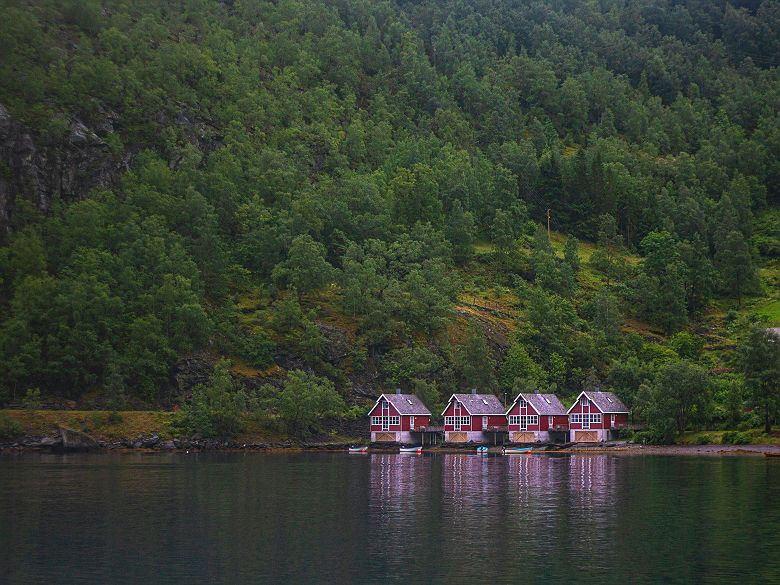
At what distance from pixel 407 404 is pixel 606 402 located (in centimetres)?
2900

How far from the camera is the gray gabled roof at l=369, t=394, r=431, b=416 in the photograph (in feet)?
490

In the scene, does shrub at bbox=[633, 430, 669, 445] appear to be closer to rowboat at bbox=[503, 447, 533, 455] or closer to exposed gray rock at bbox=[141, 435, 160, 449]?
rowboat at bbox=[503, 447, 533, 455]

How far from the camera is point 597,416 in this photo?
479 ft

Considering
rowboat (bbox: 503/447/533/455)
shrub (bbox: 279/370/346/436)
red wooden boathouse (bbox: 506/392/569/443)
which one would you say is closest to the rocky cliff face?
shrub (bbox: 279/370/346/436)

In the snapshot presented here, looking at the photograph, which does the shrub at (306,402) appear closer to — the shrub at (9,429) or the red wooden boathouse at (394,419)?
the red wooden boathouse at (394,419)

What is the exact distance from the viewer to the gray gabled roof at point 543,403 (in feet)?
493

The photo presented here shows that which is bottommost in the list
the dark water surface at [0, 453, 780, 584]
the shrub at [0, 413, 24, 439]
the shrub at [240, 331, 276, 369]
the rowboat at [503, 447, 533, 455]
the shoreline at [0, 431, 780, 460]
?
the dark water surface at [0, 453, 780, 584]

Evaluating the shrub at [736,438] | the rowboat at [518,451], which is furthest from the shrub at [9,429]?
the shrub at [736,438]

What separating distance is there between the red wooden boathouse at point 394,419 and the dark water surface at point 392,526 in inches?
1981

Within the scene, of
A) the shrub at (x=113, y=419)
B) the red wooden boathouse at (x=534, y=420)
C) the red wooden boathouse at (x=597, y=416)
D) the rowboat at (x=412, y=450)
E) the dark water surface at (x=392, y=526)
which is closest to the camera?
the dark water surface at (x=392, y=526)

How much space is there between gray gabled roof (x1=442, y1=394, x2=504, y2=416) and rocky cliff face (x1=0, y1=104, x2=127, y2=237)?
83415 millimetres

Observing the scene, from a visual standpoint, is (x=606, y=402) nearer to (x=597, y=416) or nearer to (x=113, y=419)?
(x=597, y=416)

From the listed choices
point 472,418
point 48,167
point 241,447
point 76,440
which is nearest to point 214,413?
point 241,447

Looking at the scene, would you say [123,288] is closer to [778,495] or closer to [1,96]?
[1,96]
